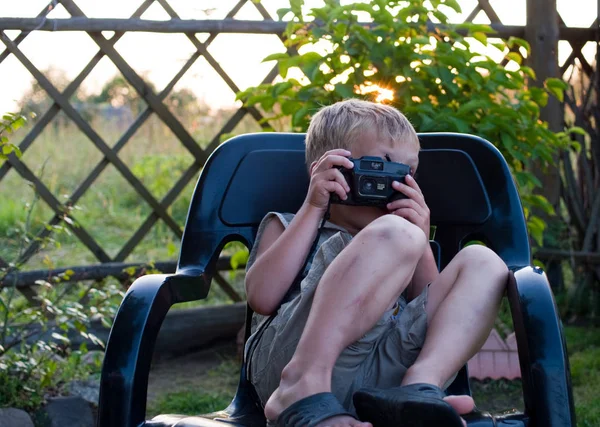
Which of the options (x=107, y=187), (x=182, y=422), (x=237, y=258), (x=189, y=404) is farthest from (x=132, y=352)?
(x=107, y=187)

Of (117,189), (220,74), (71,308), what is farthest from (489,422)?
(117,189)

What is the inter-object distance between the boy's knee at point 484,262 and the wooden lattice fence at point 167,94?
1633 mm

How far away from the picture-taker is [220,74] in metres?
3.24

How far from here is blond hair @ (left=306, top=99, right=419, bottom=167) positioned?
158cm

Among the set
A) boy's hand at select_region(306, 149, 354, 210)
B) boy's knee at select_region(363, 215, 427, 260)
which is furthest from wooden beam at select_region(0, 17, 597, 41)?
boy's knee at select_region(363, 215, 427, 260)

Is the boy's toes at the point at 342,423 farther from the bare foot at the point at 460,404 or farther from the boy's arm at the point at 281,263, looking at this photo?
the boy's arm at the point at 281,263

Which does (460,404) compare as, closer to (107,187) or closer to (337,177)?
(337,177)

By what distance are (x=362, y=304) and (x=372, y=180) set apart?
0.28 meters

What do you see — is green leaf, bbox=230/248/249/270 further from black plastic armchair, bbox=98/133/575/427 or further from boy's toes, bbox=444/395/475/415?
boy's toes, bbox=444/395/475/415

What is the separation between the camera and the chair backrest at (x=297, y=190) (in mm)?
1751

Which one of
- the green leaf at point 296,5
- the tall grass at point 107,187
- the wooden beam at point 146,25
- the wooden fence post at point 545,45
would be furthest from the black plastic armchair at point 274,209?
the tall grass at point 107,187

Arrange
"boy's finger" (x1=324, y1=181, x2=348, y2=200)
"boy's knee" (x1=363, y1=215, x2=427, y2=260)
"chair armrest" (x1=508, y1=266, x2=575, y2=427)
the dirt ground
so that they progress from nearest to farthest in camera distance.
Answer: "chair armrest" (x1=508, y1=266, x2=575, y2=427) → "boy's knee" (x1=363, y1=215, x2=427, y2=260) → "boy's finger" (x1=324, y1=181, x2=348, y2=200) → the dirt ground

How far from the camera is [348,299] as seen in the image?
132cm

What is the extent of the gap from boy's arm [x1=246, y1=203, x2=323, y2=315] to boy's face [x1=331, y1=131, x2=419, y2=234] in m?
0.10
